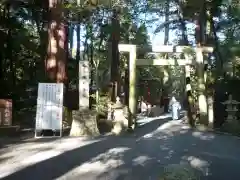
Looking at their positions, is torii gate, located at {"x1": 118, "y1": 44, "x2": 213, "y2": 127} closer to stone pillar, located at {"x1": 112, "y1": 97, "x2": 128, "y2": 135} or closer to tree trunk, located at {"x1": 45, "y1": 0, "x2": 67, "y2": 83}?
stone pillar, located at {"x1": 112, "y1": 97, "x2": 128, "y2": 135}

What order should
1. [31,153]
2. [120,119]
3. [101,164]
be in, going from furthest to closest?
[120,119], [31,153], [101,164]

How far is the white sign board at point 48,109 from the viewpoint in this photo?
12672 millimetres

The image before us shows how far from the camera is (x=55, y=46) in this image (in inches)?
598

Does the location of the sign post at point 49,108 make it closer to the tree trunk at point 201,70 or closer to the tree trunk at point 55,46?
the tree trunk at point 55,46

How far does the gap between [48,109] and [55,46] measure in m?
3.38

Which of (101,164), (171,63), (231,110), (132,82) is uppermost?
(171,63)

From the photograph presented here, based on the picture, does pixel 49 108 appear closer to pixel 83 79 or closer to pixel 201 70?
pixel 83 79

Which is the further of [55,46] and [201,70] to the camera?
[201,70]

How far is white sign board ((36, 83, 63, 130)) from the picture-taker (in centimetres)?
1267

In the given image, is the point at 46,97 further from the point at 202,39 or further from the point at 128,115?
the point at 202,39

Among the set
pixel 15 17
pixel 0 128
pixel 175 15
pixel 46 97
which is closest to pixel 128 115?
pixel 46 97

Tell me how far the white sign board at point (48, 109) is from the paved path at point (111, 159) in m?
0.95

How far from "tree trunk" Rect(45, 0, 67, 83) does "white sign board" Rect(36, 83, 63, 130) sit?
7.84 ft

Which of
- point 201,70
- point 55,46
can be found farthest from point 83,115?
point 201,70
